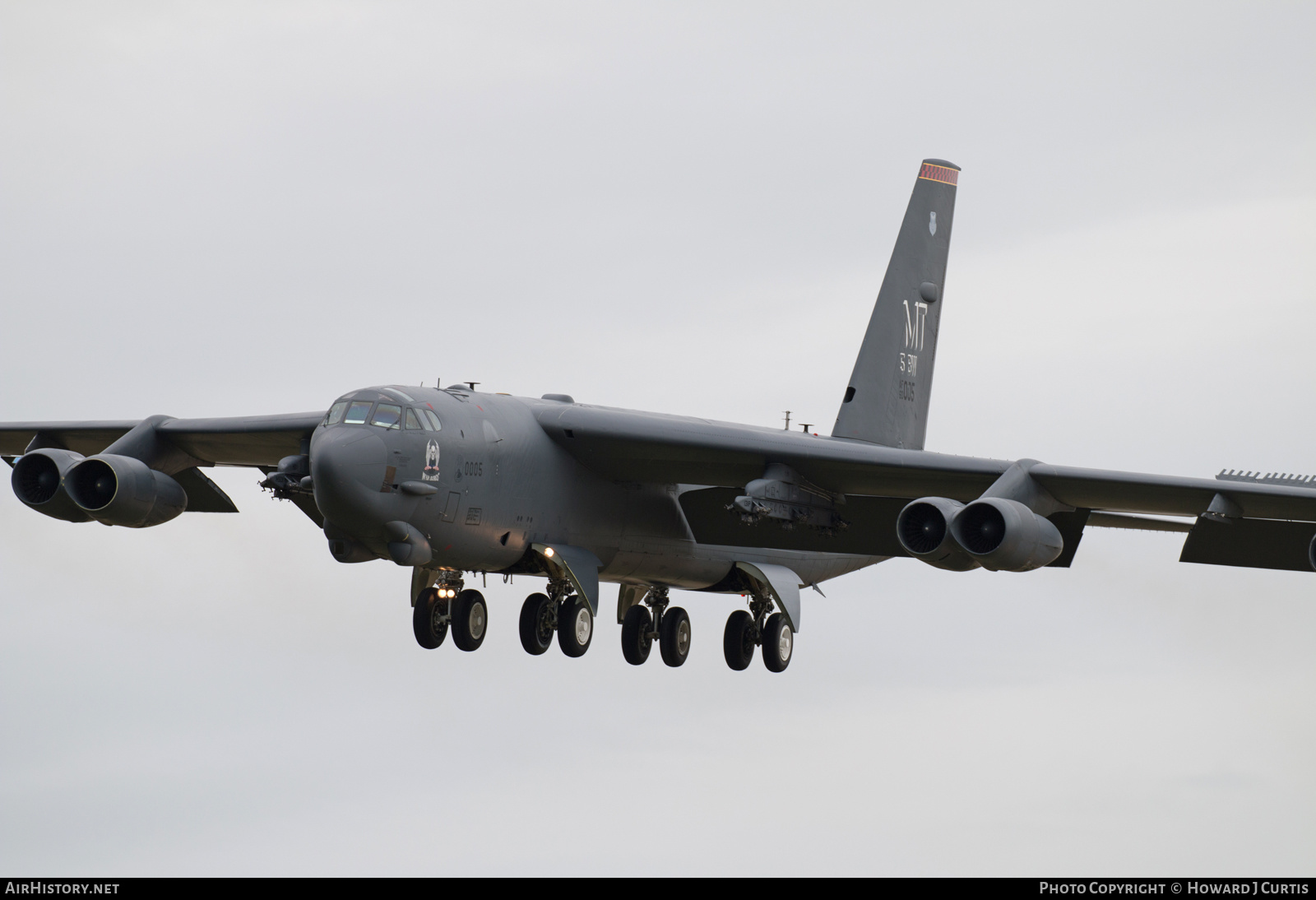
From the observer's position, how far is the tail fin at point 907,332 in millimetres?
28547

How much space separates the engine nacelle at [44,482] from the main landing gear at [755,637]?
9635 millimetres

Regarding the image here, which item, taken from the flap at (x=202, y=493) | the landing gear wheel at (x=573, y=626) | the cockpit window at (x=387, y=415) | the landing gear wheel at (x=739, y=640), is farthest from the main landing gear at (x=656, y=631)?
the cockpit window at (x=387, y=415)

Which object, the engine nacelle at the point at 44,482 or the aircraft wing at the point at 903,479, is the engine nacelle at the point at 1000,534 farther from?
the engine nacelle at the point at 44,482

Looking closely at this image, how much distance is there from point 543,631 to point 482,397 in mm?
3659

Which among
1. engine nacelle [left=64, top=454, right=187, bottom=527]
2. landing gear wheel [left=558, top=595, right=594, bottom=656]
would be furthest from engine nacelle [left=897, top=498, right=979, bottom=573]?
engine nacelle [left=64, top=454, right=187, bottom=527]

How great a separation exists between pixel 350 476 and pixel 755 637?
9292 millimetres

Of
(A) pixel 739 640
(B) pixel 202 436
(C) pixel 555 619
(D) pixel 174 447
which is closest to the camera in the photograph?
(C) pixel 555 619

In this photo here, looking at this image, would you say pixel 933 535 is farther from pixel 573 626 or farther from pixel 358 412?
pixel 358 412

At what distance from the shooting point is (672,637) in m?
26.1

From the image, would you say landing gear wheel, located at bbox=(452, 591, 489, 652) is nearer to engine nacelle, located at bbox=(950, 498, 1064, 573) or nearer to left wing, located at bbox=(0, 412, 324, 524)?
left wing, located at bbox=(0, 412, 324, 524)

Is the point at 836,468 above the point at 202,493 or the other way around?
the other way around

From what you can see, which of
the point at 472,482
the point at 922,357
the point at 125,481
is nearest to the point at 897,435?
the point at 922,357

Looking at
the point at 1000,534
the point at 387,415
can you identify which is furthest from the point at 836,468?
the point at 387,415

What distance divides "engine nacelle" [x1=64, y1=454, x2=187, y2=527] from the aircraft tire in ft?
25.4
